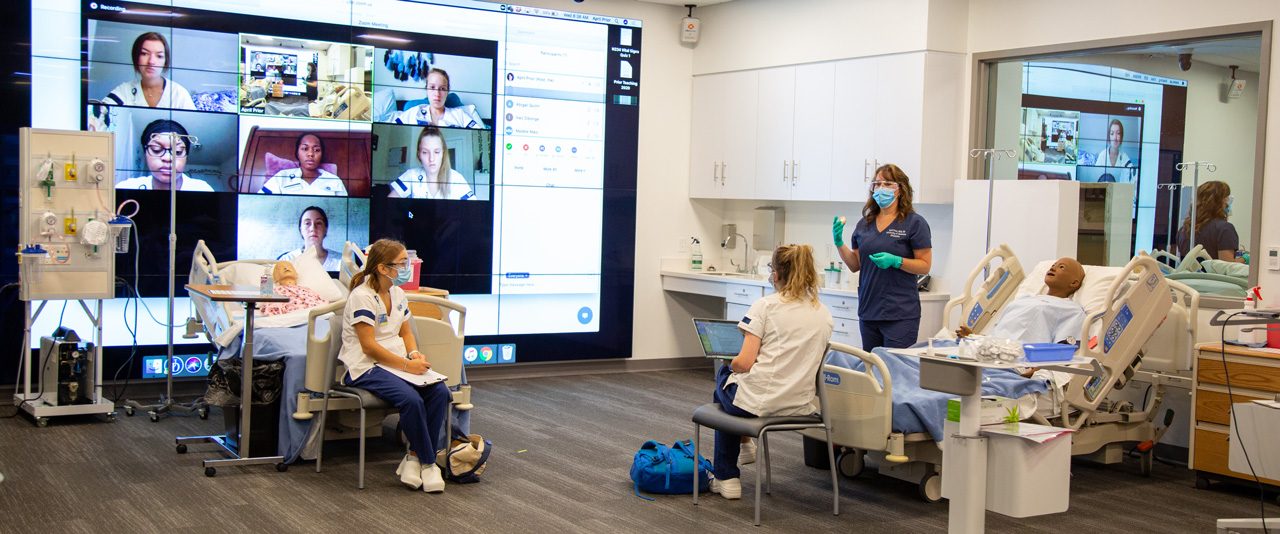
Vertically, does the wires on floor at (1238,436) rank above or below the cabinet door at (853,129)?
below

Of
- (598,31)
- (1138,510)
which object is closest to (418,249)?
(598,31)

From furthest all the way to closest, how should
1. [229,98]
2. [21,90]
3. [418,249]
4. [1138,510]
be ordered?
[418,249]
[229,98]
[21,90]
[1138,510]

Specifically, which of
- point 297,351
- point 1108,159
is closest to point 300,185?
point 297,351

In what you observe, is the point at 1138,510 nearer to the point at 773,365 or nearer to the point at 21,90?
the point at 773,365

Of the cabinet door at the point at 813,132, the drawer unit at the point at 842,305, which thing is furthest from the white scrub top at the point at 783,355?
the cabinet door at the point at 813,132

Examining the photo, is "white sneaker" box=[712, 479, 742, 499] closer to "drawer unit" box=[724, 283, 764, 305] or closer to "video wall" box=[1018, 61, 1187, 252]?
"video wall" box=[1018, 61, 1187, 252]

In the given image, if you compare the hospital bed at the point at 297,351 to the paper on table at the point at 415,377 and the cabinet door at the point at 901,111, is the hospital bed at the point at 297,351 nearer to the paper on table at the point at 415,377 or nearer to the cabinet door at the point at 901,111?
the paper on table at the point at 415,377

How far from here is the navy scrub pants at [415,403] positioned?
511 centimetres

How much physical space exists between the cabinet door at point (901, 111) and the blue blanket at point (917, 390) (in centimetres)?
238

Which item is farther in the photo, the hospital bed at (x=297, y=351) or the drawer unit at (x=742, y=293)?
the drawer unit at (x=742, y=293)

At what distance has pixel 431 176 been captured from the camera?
805cm

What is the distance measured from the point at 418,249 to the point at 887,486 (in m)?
3.88

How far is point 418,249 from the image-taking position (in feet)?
26.3

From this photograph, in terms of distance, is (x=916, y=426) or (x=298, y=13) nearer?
(x=916, y=426)
